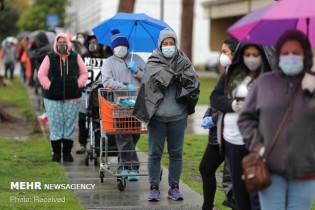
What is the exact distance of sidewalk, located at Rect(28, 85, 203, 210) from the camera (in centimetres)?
941

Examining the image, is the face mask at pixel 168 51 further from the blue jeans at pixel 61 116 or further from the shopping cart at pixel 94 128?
the blue jeans at pixel 61 116

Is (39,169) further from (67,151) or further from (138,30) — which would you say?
(138,30)

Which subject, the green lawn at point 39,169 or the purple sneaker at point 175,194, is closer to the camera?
the green lawn at point 39,169

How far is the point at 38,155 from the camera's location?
→ 13.5m

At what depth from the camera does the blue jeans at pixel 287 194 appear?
6129 millimetres

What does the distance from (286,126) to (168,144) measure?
3.76 m

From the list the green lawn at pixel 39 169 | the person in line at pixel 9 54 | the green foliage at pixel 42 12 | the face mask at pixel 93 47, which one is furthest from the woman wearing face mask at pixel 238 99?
the green foliage at pixel 42 12

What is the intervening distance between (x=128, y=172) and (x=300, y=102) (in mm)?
4875

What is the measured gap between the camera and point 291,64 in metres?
6.03

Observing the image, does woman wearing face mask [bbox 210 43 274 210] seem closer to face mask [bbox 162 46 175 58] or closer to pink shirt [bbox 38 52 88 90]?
face mask [bbox 162 46 175 58]

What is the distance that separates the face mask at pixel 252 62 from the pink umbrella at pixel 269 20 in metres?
0.23

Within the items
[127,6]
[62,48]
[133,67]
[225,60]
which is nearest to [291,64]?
[225,60]

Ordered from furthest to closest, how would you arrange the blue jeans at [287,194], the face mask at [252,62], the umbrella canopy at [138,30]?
the umbrella canopy at [138,30], the face mask at [252,62], the blue jeans at [287,194]

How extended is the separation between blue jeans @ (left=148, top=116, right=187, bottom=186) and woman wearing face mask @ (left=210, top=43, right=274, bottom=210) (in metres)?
2.41
